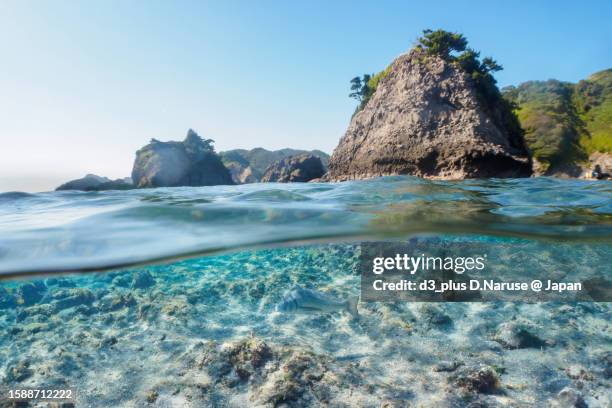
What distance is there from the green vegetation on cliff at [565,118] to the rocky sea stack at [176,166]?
35543 mm

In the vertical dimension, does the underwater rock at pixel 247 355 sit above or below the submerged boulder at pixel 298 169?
below

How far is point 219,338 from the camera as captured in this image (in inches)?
207

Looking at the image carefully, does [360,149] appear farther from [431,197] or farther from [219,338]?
[219,338]

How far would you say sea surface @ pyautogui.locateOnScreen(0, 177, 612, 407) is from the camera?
13.9 feet

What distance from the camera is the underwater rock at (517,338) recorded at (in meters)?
5.11

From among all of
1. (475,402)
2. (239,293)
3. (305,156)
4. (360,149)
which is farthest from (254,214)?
(305,156)

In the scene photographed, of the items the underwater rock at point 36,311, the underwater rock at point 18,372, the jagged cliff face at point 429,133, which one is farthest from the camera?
the jagged cliff face at point 429,133

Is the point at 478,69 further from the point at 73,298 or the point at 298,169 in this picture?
the point at 73,298

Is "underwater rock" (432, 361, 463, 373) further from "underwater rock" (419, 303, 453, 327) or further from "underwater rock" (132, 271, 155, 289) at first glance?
"underwater rock" (132, 271, 155, 289)

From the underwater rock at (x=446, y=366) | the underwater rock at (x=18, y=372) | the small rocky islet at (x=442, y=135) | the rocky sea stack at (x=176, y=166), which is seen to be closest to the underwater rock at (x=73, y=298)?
the underwater rock at (x=18, y=372)

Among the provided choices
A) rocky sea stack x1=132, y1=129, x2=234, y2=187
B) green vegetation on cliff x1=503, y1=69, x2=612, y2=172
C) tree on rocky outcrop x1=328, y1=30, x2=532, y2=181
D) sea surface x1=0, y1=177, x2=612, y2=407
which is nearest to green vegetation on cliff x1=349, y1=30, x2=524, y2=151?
tree on rocky outcrop x1=328, y1=30, x2=532, y2=181

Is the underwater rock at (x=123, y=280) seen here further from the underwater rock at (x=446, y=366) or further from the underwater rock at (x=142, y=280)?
the underwater rock at (x=446, y=366)

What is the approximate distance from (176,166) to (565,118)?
50485 mm

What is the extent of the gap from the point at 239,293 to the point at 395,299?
3189 millimetres
